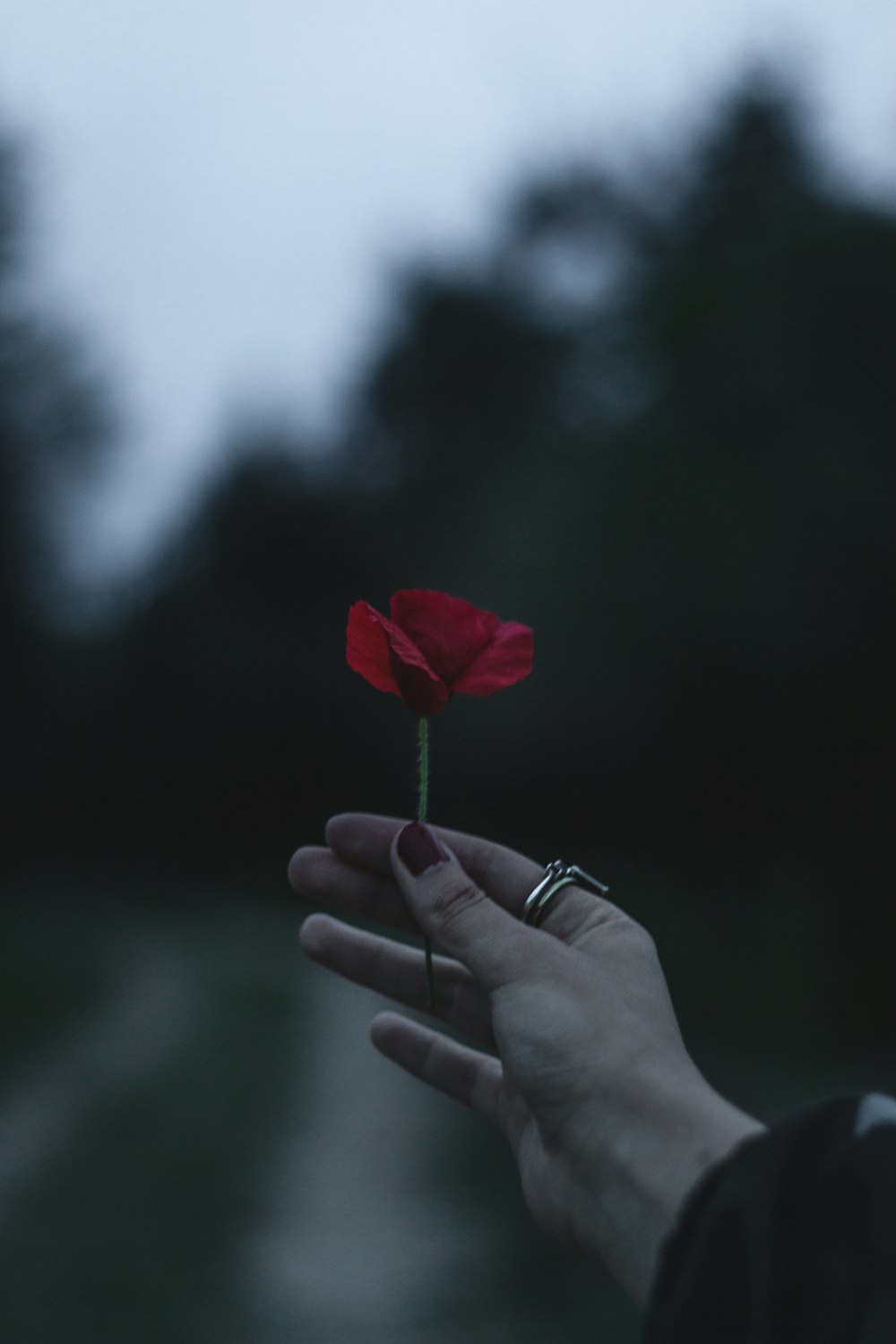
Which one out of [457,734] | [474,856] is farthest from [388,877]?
[457,734]

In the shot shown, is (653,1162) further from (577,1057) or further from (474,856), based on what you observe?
(474,856)

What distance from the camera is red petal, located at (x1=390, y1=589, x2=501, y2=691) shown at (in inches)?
82.7

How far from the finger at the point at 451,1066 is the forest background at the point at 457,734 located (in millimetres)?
1888

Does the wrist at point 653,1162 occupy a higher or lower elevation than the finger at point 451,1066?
higher

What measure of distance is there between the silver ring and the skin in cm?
2

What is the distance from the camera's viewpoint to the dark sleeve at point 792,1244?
1.33 metres

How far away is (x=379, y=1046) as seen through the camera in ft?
9.07

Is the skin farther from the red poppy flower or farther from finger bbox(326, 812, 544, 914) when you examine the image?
the red poppy flower

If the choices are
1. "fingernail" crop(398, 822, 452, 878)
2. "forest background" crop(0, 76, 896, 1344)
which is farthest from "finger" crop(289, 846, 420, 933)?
"forest background" crop(0, 76, 896, 1344)

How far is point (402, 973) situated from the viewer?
270 cm

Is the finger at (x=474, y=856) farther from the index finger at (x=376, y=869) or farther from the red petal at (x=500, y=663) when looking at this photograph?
the red petal at (x=500, y=663)

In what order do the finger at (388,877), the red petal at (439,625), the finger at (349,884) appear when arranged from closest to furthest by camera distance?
the red petal at (439,625) → the finger at (388,877) → the finger at (349,884)

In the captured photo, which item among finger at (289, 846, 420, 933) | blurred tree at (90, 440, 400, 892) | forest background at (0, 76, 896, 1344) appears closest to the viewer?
finger at (289, 846, 420, 933)

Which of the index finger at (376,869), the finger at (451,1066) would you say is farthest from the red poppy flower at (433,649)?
the finger at (451,1066)
